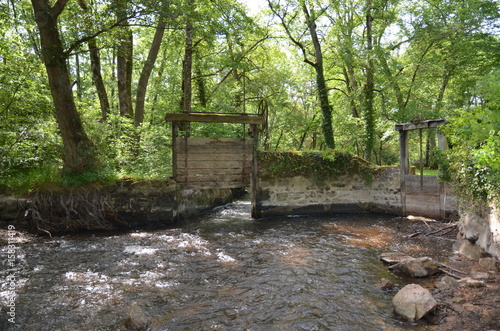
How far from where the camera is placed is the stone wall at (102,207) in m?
7.19

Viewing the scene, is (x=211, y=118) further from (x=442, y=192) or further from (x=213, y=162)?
(x=442, y=192)

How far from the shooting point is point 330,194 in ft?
35.3

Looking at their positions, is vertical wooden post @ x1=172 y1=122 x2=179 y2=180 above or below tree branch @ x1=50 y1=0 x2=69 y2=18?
below

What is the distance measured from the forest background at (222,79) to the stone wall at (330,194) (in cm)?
136

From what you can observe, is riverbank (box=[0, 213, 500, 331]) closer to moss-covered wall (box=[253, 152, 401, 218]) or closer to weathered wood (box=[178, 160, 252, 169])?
moss-covered wall (box=[253, 152, 401, 218])

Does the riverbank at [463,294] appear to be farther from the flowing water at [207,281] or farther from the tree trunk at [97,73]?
the tree trunk at [97,73]

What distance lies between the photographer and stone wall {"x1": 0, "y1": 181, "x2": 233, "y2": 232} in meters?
7.19

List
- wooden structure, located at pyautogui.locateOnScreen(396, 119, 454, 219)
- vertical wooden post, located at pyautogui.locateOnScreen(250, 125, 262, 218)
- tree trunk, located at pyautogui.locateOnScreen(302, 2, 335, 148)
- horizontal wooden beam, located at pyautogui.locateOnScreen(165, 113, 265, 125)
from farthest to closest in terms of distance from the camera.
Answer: tree trunk, located at pyautogui.locateOnScreen(302, 2, 335, 148) < vertical wooden post, located at pyautogui.locateOnScreen(250, 125, 262, 218) < wooden structure, located at pyautogui.locateOnScreen(396, 119, 454, 219) < horizontal wooden beam, located at pyautogui.locateOnScreen(165, 113, 265, 125)

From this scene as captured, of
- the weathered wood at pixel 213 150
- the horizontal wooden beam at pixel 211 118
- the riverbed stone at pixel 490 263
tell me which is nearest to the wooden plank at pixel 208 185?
the weathered wood at pixel 213 150

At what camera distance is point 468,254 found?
5.62m

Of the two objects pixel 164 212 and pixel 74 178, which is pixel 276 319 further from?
pixel 74 178

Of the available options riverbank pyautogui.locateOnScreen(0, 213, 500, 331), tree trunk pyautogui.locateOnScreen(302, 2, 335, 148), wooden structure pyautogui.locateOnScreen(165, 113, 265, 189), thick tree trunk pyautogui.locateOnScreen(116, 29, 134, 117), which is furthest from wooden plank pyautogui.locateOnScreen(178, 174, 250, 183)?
tree trunk pyautogui.locateOnScreen(302, 2, 335, 148)

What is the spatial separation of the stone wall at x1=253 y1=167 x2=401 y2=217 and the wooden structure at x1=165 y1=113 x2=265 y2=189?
93cm

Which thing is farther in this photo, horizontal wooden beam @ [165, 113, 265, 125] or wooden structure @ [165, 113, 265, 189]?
wooden structure @ [165, 113, 265, 189]
